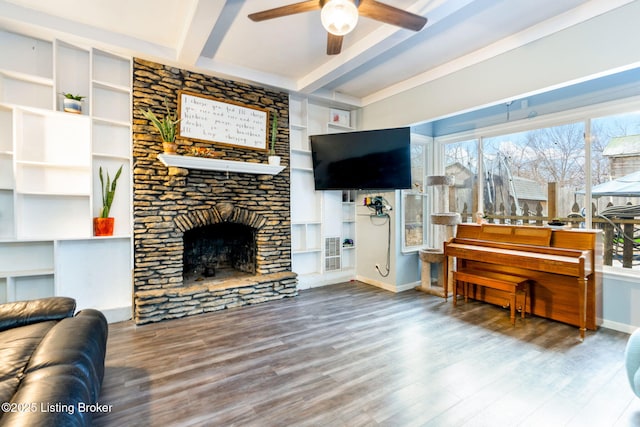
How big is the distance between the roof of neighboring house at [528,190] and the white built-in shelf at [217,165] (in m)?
3.15

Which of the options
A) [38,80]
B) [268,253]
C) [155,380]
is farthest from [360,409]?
[38,80]

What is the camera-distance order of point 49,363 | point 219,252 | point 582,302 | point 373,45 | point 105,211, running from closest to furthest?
point 49,363, point 582,302, point 373,45, point 105,211, point 219,252

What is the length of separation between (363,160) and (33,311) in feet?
11.9

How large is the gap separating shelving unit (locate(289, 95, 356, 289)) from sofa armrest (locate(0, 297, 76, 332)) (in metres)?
2.73

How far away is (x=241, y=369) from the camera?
2299 mm

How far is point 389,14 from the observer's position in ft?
6.73

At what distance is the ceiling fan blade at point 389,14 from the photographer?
1.96 meters

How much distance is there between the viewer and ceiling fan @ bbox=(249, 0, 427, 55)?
1.79 m

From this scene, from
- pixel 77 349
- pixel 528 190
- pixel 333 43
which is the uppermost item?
pixel 333 43

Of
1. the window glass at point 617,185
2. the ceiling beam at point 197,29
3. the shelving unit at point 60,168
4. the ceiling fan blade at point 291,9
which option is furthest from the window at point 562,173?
the shelving unit at point 60,168

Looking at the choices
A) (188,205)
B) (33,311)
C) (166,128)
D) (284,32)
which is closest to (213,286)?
(188,205)

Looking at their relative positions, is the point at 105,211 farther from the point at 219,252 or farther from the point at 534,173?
the point at 534,173

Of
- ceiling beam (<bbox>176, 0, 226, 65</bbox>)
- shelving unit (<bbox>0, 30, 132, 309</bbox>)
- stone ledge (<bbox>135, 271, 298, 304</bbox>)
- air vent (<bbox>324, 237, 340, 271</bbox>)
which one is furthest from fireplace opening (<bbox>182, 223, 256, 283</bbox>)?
ceiling beam (<bbox>176, 0, 226, 65</bbox>)

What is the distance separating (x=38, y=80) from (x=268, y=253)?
9.80ft
